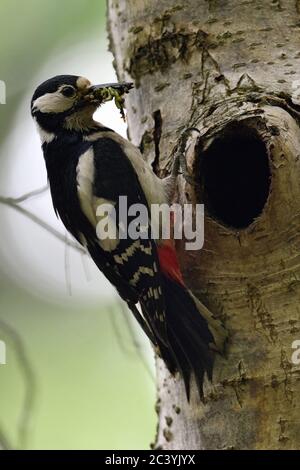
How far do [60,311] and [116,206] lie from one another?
2.08 metres

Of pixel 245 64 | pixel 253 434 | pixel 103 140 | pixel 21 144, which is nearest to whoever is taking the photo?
pixel 253 434

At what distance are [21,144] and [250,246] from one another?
1.85 meters

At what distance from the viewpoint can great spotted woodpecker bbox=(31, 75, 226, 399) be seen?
8.45ft

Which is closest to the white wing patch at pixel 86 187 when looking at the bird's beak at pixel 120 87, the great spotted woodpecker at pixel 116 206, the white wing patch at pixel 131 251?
the great spotted woodpecker at pixel 116 206

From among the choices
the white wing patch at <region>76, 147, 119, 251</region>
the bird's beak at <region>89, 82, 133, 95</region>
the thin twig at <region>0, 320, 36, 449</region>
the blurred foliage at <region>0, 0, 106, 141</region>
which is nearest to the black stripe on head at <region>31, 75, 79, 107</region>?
the bird's beak at <region>89, 82, 133, 95</region>

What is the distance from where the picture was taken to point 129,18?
2.97 metres

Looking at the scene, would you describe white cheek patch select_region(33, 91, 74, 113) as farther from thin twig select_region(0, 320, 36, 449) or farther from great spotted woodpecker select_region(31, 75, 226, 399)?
thin twig select_region(0, 320, 36, 449)

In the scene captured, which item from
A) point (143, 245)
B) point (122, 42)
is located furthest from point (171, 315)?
point (122, 42)

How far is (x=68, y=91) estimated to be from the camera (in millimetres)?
3191

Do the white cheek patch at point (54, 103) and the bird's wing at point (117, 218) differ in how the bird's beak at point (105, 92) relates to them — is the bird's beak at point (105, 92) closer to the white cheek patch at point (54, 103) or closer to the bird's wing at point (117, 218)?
the white cheek patch at point (54, 103)

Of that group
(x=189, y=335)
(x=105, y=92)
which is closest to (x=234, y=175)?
(x=105, y=92)

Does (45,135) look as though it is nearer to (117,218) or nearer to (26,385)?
(117,218)

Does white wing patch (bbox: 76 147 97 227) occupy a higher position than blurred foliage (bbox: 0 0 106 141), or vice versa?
blurred foliage (bbox: 0 0 106 141)

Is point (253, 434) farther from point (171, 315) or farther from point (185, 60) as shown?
point (185, 60)
